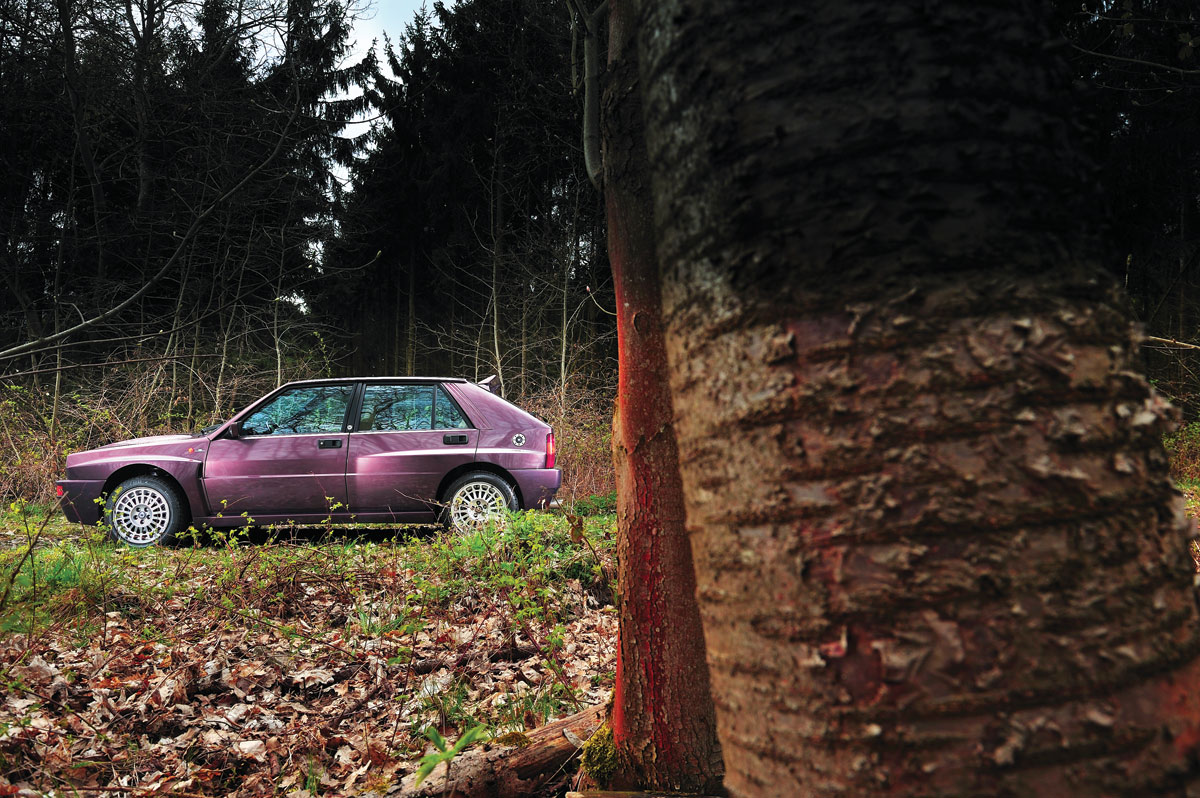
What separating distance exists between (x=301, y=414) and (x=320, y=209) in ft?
43.5

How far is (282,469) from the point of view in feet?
25.7

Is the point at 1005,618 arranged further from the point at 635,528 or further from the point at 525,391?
the point at 525,391

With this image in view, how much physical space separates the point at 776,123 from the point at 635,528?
1.79 meters

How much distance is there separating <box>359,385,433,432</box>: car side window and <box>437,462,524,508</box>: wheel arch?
1.88ft

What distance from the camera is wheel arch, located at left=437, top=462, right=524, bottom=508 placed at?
25.7ft

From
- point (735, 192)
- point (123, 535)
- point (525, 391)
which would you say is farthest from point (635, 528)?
point (525, 391)

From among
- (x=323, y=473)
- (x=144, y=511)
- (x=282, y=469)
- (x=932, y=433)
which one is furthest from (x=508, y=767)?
(x=144, y=511)

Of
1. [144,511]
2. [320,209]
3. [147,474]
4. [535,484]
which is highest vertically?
[320,209]

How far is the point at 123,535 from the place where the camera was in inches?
309

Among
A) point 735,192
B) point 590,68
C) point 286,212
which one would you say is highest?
Answer: point 286,212

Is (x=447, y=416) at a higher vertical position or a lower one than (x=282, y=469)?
higher

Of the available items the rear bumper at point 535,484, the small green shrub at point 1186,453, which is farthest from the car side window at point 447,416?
the small green shrub at point 1186,453

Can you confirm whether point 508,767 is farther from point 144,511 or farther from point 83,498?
point 83,498

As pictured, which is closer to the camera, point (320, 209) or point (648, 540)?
point (648, 540)
